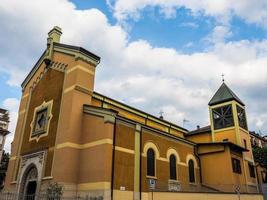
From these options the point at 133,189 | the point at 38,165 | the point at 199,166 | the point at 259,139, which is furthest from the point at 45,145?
the point at 259,139

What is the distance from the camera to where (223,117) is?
3497 centimetres

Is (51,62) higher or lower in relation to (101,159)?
higher

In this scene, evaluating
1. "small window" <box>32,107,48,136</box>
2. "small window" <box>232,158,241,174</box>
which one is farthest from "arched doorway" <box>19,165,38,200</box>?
"small window" <box>232,158,241,174</box>

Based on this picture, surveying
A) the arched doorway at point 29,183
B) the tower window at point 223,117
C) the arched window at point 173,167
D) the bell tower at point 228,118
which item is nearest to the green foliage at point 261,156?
the bell tower at point 228,118

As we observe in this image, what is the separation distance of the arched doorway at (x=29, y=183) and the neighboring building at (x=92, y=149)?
8 cm

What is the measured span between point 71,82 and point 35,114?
18.8ft

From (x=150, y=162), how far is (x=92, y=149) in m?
5.51

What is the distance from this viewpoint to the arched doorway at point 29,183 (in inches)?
898

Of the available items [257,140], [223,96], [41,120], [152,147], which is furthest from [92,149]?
[257,140]

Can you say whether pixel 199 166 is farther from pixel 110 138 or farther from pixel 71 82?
pixel 71 82

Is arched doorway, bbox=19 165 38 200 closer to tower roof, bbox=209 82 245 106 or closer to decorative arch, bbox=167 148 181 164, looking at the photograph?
decorative arch, bbox=167 148 181 164

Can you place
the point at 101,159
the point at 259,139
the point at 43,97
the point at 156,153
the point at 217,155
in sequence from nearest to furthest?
the point at 101,159
the point at 156,153
the point at 43,97
the point at 217,155
the point at 259,139

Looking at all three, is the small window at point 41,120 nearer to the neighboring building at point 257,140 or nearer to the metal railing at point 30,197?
the metal railing at point 30,197

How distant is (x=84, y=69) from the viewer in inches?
931
